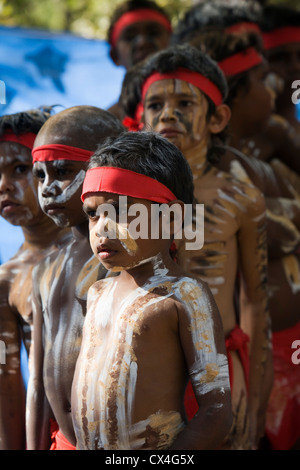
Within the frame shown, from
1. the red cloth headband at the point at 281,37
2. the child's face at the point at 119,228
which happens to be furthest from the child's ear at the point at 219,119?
the red cloth headband at the point at 281,37

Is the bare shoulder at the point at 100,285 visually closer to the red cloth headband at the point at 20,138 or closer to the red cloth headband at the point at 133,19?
the red cloth headband at the point at 20,138

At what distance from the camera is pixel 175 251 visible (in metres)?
2.35

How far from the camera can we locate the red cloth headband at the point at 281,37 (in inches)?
155

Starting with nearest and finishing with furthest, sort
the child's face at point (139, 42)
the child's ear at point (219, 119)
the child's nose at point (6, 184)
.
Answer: the child's nose at point (6, 184) < the child's ear at point (219, 119) < the child's face at point (139, 42)

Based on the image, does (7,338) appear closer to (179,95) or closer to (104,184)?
(104,184)

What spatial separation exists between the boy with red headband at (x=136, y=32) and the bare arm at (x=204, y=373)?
265 centimetres

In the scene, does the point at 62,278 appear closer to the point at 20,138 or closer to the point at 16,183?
the point at 16,183

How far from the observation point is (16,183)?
2.41 meters

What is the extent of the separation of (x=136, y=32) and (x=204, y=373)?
303 cm

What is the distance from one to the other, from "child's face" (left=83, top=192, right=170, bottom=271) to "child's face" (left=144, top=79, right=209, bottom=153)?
2.35 feet

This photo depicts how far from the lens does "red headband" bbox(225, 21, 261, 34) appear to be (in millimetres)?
A: 3432

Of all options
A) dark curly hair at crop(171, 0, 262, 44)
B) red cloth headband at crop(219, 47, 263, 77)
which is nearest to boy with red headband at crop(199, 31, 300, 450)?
red cloth headband at crop(219, 47, 263, 77)
